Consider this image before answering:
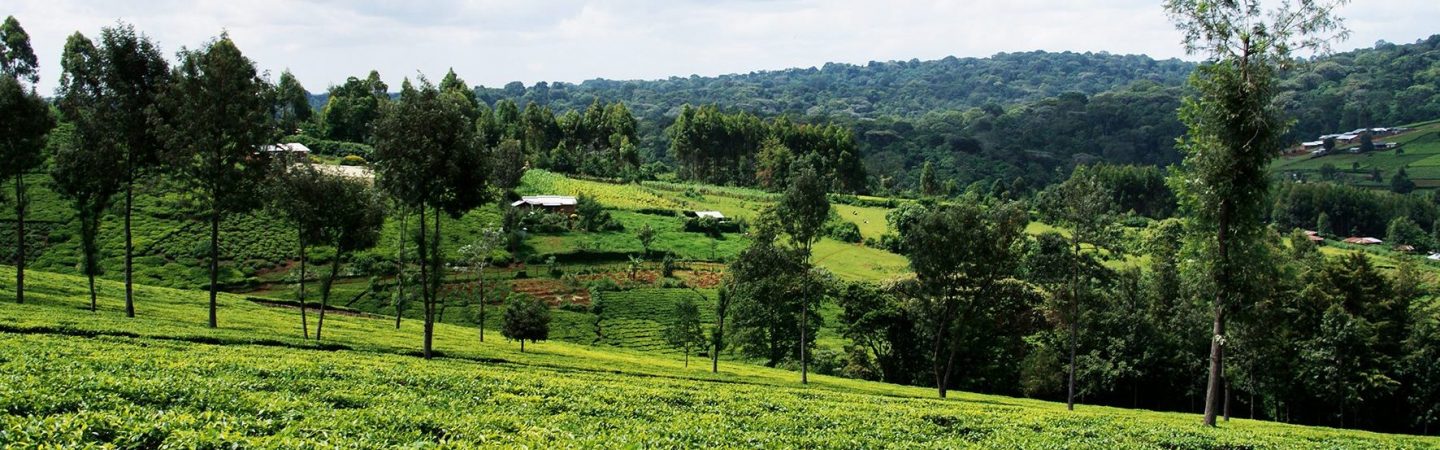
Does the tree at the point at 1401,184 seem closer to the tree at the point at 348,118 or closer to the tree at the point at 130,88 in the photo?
the tree at the point at 348,118

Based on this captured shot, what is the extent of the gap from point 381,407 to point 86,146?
32.7 meters

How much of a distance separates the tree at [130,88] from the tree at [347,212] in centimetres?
734

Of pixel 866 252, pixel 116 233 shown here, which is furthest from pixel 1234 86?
pixel 116 233

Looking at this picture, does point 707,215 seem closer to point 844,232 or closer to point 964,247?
point 844,232

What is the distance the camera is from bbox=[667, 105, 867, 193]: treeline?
15050 centimetres

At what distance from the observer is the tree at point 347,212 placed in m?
37.8

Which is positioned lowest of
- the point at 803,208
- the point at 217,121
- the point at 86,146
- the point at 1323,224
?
the point at 1323,224

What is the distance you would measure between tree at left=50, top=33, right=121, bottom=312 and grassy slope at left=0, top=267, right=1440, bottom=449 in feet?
18.8

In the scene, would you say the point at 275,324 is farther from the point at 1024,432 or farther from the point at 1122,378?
the point at 1122,378

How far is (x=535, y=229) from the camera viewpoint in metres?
97.8

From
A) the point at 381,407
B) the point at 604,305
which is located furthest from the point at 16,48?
the point at 381,407

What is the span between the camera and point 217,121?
36219 mm

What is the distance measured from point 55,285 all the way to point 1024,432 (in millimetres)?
52784

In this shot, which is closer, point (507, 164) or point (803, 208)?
point (803, 208)
